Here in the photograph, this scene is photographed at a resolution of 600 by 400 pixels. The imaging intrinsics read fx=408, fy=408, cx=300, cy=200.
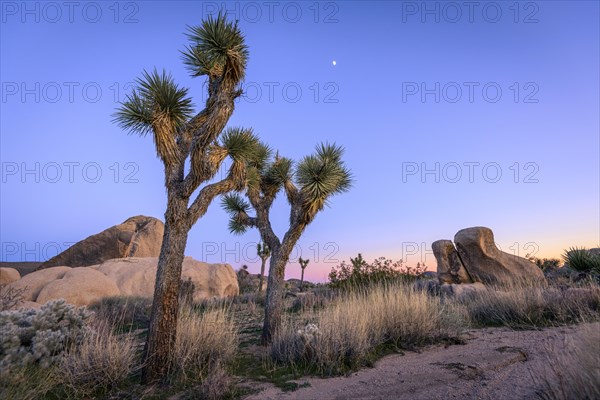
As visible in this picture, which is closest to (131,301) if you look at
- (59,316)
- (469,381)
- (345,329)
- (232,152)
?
(59,316)

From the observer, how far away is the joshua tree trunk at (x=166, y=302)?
704 cm

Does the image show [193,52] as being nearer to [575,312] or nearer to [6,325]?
[6,325]

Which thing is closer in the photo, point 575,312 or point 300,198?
point 575,312

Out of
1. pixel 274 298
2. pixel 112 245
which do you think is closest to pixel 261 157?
pixel 274 298

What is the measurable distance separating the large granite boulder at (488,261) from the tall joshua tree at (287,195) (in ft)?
30.7

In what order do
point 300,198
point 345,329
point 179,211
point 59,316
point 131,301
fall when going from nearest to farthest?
point 179,211, point 345,329, point 59,316, point 300,198, point 131,301

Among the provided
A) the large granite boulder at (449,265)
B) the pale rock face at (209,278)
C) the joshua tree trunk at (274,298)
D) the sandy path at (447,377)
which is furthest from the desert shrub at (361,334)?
the pale rock face at (209,278)

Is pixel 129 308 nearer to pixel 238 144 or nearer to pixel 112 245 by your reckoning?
pixel 238 144

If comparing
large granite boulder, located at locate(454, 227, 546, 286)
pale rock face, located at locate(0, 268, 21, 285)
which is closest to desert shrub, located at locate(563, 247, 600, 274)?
large granite boulder, located at locate(454, 227, 546, 286)

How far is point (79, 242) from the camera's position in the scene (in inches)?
1209

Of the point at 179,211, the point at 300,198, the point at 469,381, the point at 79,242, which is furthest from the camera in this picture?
the point at 79,242

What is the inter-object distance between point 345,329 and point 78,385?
471 centimetres

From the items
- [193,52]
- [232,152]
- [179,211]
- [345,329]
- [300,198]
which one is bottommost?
[345,329]

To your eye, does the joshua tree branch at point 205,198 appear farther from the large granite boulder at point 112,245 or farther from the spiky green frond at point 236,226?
the large granite boulder at point 112,245
